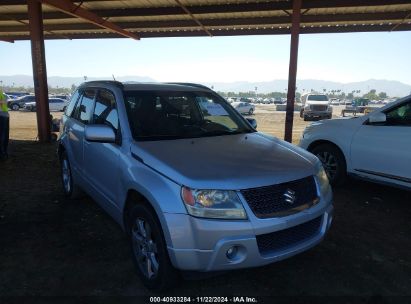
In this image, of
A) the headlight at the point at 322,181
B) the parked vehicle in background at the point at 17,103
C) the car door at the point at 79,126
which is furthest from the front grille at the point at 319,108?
the parked vehicle in background at the point at 17,103

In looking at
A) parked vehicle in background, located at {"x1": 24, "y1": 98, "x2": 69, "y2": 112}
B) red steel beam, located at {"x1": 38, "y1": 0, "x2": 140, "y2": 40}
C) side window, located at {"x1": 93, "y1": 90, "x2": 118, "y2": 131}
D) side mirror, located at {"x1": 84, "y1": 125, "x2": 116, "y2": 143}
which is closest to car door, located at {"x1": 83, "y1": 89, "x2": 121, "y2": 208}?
side window, located at {"x1": 93, "y1": 90, "x2": 118, "y2": 131}

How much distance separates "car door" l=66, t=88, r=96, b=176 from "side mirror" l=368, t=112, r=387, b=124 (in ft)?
13.2

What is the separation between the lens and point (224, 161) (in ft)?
9.64

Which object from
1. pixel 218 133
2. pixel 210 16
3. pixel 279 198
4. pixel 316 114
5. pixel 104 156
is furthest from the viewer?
pixel 316 114

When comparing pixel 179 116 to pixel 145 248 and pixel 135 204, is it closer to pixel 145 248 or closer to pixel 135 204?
pixel 135 204

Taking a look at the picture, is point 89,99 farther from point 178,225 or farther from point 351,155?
point 351,155

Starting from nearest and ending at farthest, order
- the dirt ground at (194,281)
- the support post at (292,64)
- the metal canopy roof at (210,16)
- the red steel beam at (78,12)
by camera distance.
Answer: the dirt ground at (194,281) → the support post at (292,64) → the red steel beam at (78,12) → the metal canopy roof at (210,16)

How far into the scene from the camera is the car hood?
262 centimetres

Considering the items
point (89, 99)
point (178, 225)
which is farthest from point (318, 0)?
point (178, 225)

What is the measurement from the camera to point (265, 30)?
1412 cm

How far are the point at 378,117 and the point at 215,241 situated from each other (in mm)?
3736

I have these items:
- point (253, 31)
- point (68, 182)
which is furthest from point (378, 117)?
point (253, 31)

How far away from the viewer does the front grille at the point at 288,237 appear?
2680 millimetres

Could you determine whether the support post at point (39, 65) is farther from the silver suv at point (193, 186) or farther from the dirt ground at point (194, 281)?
the silver suv at point (193, 186)
